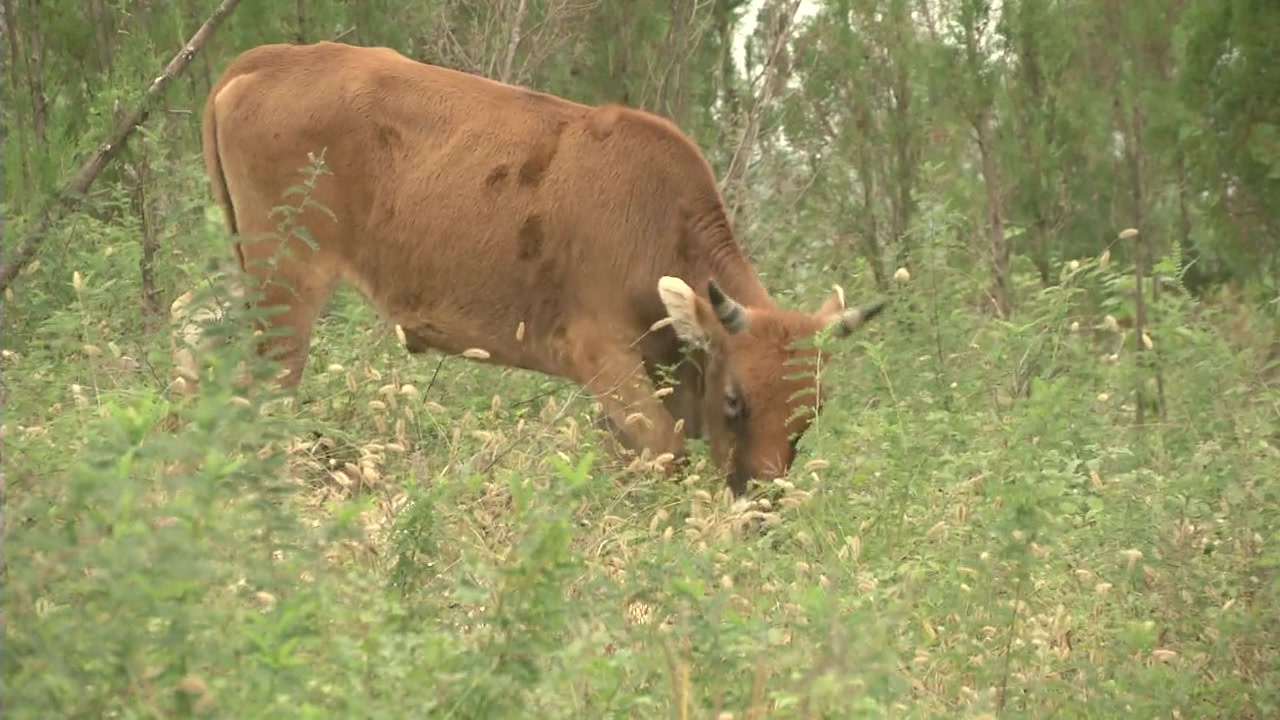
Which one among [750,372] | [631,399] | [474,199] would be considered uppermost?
[474,199]

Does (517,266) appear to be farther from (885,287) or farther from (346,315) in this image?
(885,287)

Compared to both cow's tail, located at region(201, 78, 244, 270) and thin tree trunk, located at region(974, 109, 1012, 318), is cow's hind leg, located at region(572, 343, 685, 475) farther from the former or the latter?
thin tree trunk, located at region(974, 109, 1012, 318)

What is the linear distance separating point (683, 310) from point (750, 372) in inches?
15.7

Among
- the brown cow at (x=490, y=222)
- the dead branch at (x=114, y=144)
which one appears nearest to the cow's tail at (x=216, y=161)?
the brown cow at (x=490, y=222)

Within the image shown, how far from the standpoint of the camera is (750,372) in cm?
730

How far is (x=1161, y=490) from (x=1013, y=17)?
6861 mm

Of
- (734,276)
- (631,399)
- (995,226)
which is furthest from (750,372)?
(995,226)

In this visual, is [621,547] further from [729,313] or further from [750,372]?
[729,313]

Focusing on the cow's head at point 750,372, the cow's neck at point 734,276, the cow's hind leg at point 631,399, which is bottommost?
the cow's hind leg at point 631,399

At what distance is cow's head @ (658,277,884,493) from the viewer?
718 cm

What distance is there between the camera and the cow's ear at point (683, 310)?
7418mm

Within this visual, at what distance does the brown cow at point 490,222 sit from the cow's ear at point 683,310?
281mm

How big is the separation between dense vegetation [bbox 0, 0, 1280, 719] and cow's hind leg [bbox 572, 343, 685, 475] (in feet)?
0.76

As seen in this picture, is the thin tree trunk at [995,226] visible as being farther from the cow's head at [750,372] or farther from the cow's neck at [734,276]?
the cow's head at [750,372]
